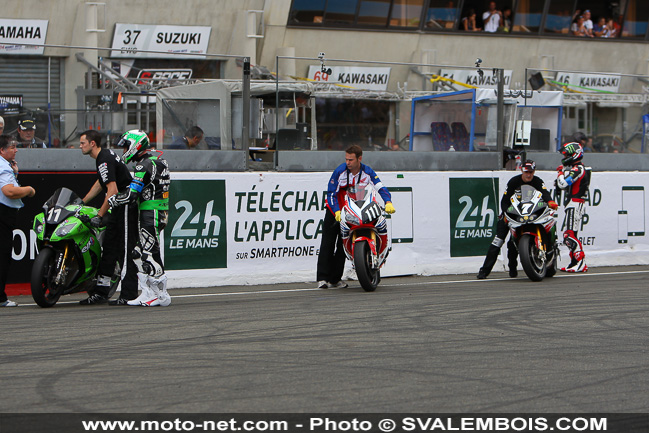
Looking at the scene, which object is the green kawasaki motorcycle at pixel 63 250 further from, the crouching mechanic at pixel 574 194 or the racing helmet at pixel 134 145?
the crouching mechanic at pixel 574 194

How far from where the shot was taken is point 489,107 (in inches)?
588

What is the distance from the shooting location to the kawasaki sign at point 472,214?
14.0m

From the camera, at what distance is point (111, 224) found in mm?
10320

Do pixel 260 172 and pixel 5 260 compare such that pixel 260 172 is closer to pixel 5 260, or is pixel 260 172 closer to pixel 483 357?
pixel 5 260

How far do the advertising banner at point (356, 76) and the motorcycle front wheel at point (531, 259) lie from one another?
154 inches

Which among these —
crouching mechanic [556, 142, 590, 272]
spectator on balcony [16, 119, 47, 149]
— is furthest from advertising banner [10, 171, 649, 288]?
spectator on balcony [16, 119, 47, 149]

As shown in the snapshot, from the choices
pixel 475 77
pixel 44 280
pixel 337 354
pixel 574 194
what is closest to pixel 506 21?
pixel 475 77

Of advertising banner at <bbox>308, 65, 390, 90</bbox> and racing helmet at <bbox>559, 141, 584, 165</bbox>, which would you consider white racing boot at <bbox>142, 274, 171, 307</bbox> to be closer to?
advertising banner at <bbox>308, 65, 390, 90</bbox>

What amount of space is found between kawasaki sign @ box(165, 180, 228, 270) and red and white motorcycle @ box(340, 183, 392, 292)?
1772 mm

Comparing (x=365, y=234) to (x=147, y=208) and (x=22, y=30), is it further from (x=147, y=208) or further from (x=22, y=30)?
(x=22, y=30)

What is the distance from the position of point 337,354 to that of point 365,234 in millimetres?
4204

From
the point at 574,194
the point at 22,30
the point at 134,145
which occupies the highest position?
the point at 22,30

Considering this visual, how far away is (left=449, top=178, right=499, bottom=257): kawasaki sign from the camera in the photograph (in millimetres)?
14000

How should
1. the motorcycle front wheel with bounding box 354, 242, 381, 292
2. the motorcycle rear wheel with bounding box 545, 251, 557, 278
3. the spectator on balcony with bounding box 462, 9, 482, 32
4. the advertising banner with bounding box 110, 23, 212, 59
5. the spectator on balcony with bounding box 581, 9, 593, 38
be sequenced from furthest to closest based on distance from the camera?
the spectator on balcony with bounding box 581, 9, 593, 38, the spectator on balcony with bounding box 462, 9, 482, 32, the advertising banner with bounding box 110, 23, 212, 59, the motorcycle rear wheel with bounding box 545, 251, 557, 278, the motorcycle front wheel with bounding box 354, 242, 381, 292
